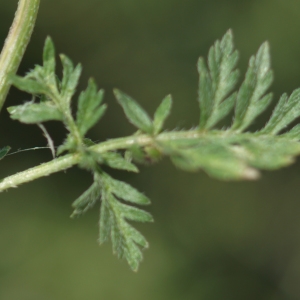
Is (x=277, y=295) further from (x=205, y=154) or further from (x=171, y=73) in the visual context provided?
(x=205, y=154)

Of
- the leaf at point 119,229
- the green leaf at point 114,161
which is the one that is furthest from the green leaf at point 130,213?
the green leaf at point 114,161

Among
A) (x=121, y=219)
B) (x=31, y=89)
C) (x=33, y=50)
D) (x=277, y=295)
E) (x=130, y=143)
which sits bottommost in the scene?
(x=277, y=295)

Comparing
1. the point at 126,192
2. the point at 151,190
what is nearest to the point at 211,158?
the point at 126,192

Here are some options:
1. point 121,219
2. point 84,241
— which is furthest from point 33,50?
point 121,219

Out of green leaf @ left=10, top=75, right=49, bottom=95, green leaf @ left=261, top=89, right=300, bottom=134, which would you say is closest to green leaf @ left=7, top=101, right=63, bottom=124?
green leaf @ left=10, top=75, right=49, bottom=95

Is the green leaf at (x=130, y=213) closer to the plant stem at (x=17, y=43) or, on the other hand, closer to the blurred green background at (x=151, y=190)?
the plant stem at (x=17, y=43)

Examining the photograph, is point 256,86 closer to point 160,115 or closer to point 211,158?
point 160,115
